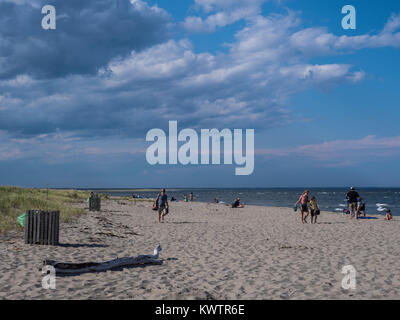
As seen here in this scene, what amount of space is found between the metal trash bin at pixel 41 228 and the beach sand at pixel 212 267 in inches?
15.3

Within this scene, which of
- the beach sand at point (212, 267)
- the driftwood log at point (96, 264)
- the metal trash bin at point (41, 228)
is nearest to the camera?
the beach sand at point (212, 267)

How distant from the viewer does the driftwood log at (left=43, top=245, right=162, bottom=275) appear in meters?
7.40

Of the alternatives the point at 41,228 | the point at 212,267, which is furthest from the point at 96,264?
→ the point at 41,228

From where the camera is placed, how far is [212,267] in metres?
8.66

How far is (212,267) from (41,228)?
543 cm

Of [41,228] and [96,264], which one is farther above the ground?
[41,228]

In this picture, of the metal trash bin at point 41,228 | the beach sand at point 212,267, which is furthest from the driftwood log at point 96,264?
the metal trash bin at point 41,228

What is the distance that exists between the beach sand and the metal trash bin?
388 mm

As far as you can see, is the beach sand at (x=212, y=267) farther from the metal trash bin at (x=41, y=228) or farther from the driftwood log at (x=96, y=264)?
→ the metal trash bin at (x=41, y=228)

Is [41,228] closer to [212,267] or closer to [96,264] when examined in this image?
[96,264]

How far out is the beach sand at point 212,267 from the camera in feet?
21.3

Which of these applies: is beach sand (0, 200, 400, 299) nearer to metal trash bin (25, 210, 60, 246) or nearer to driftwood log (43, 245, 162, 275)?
driftwood log (43, 245, 162, 275)
